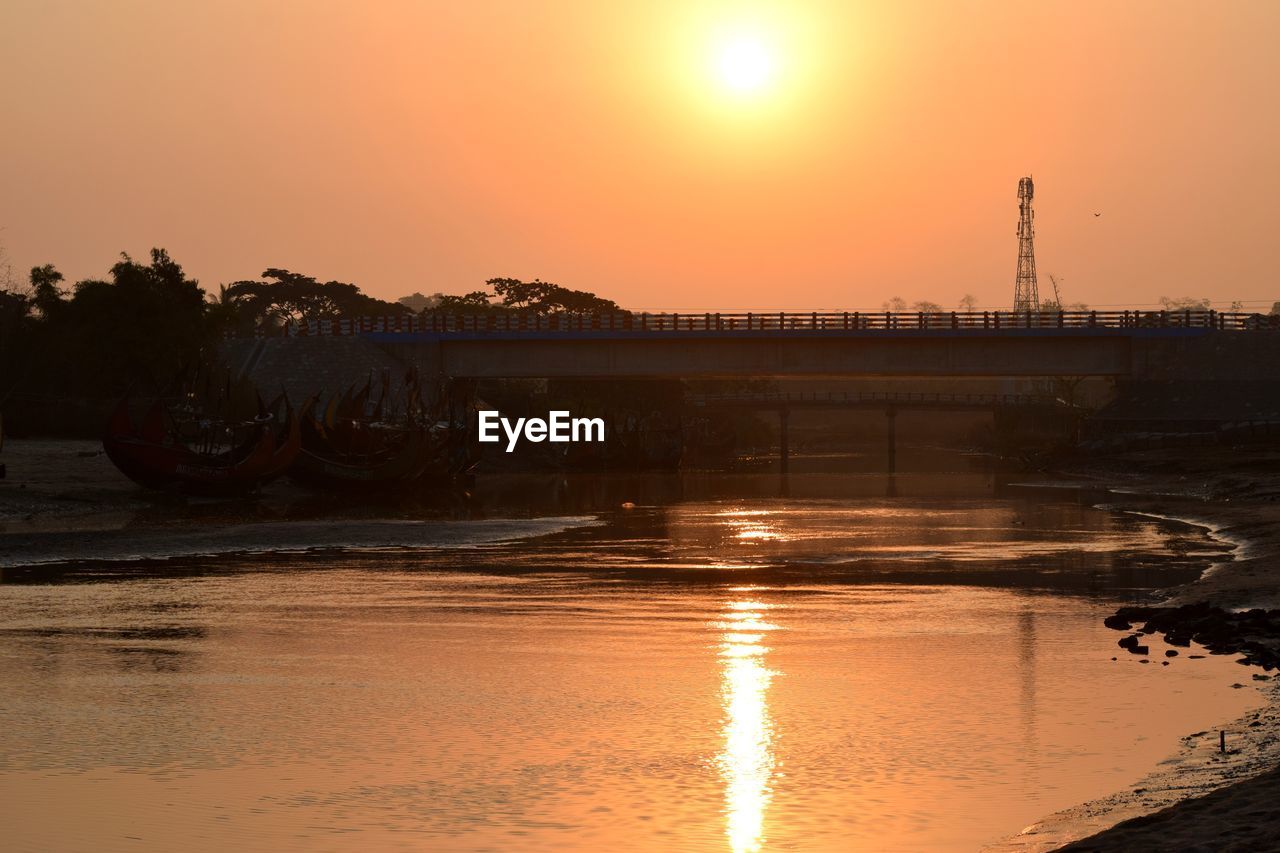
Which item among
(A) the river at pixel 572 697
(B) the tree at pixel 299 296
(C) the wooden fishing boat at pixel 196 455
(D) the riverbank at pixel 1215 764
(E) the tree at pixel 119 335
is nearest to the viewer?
(D) the riverbank at pixel 1215 764

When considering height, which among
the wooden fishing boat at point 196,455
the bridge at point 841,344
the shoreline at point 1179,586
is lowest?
the shoreline at point 1179,586

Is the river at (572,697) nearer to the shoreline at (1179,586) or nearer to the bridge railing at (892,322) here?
the shoreline at (1179,586)

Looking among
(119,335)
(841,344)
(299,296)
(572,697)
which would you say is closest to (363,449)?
(119,335)

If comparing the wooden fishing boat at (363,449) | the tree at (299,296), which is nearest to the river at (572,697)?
the wooden fishing boat at (363,449)

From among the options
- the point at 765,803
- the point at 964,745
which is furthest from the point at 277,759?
the point at 964,745

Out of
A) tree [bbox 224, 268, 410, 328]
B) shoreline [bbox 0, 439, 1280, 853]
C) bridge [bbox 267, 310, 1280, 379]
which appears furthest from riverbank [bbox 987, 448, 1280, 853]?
tree [bbox 224, 268, 410, 328]

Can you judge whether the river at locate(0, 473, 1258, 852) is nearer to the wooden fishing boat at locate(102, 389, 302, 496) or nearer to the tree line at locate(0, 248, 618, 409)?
the wooden fishing boat at locate(102, 389, 302, 496)

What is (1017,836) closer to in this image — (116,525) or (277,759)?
(277,759)
